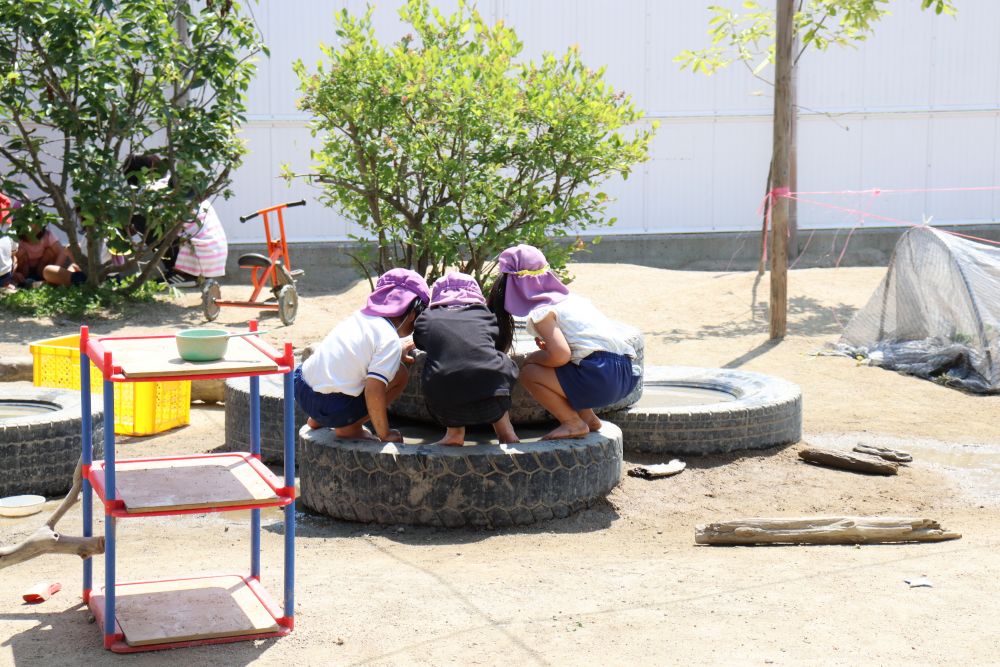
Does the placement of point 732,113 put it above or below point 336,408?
above

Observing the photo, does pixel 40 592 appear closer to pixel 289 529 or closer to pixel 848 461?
pixel 289 529

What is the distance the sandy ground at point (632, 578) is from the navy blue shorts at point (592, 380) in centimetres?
50

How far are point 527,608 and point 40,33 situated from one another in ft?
29.0

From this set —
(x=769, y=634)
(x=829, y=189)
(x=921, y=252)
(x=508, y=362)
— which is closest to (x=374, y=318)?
(x=508, y=362)

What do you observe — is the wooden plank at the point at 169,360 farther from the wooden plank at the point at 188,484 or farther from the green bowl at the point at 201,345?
the wooden plank at the point at 188,484

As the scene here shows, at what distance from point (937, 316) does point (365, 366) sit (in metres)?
5.86

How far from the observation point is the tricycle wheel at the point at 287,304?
11156 millimetres

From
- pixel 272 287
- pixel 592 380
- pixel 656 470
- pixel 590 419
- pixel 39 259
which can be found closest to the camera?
→ pixel 592 380

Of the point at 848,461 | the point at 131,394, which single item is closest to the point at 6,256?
the point at 131,394

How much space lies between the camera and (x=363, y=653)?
11.9 feet

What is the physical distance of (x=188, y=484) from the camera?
3992 millimetres

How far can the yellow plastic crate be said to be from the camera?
7.01m

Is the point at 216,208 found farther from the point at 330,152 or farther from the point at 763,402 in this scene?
the point at 763,402

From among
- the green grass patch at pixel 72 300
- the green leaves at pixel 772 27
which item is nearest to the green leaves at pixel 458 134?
the green leaves at pixel 772 27
